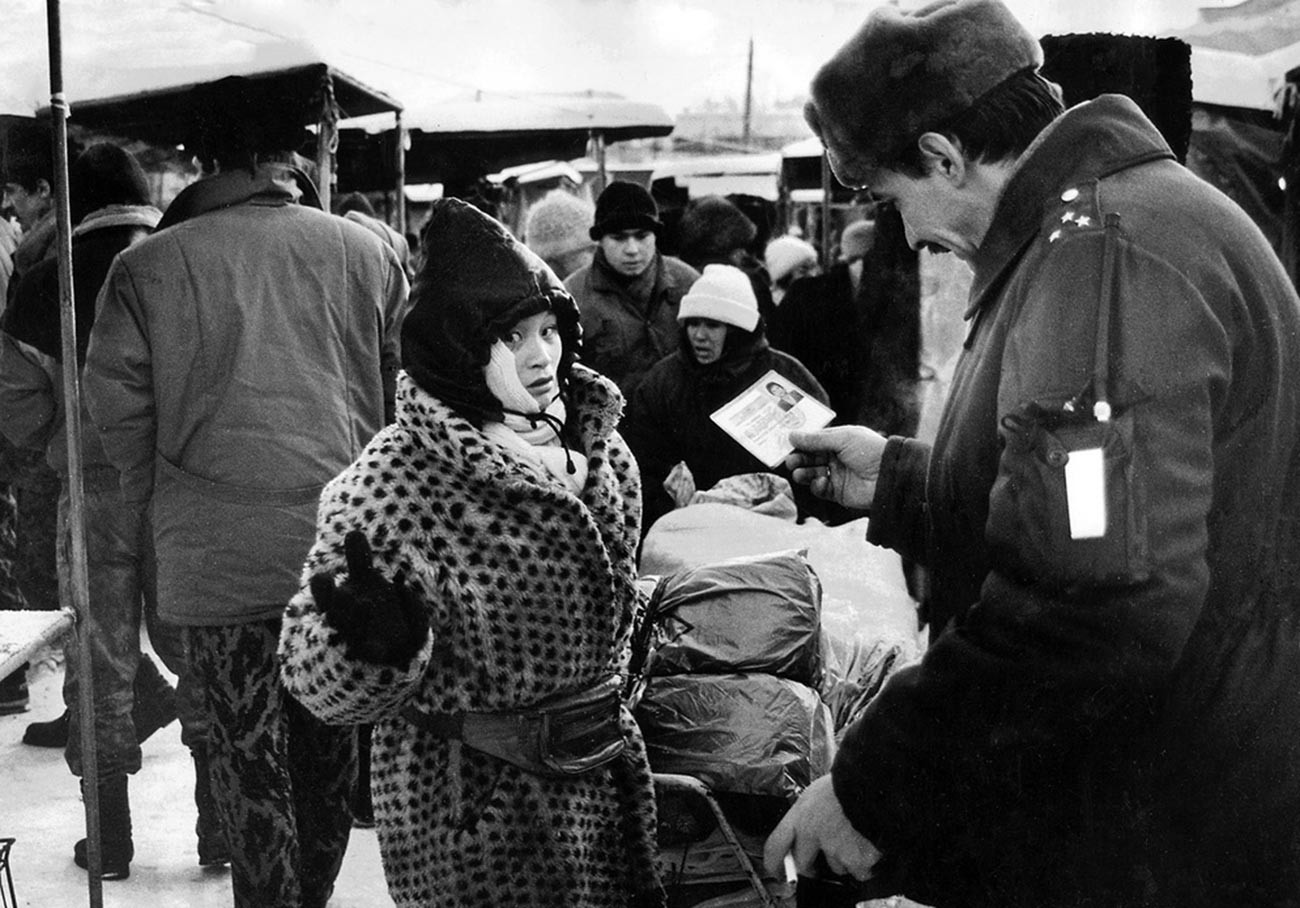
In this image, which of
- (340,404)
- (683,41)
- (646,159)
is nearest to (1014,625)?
(340,404)

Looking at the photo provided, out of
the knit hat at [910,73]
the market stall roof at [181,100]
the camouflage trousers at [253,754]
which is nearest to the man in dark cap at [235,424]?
the camouflage trousers at [253,754]

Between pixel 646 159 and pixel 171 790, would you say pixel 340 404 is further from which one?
pixel 646 159

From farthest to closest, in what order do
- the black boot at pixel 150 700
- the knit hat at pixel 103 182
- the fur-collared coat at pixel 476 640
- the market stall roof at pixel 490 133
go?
the market stall roof at pixel 490 133 → the black boot at pixel 150 700 → the knit hat at pixel 103 182 → the fur-collared coat at pixel 476 640

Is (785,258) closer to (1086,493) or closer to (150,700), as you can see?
(150,700)

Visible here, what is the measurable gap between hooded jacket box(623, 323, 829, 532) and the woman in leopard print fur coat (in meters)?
2.27

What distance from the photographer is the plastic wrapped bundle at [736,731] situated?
98.1 inches

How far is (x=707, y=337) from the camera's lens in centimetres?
480

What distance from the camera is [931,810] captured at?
5.14 feet

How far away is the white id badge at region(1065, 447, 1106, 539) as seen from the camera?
4.56 ft

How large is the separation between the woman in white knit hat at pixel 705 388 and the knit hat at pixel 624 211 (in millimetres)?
878

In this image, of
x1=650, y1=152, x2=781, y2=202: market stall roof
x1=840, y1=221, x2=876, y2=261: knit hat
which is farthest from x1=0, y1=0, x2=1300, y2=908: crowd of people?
x1=650, y1=152, x2=781, y2=202: market stall roof

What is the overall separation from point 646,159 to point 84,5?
584 inches

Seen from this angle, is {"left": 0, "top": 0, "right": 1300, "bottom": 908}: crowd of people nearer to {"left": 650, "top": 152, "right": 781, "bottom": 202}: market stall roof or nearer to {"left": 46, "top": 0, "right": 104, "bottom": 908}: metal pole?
{"left": 46, "top": 0, "right": 104, "bottom": 908}: metal pole

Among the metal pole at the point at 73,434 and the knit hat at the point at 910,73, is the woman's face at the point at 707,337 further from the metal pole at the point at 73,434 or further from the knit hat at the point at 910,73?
the knit hat at the point at 910,73
